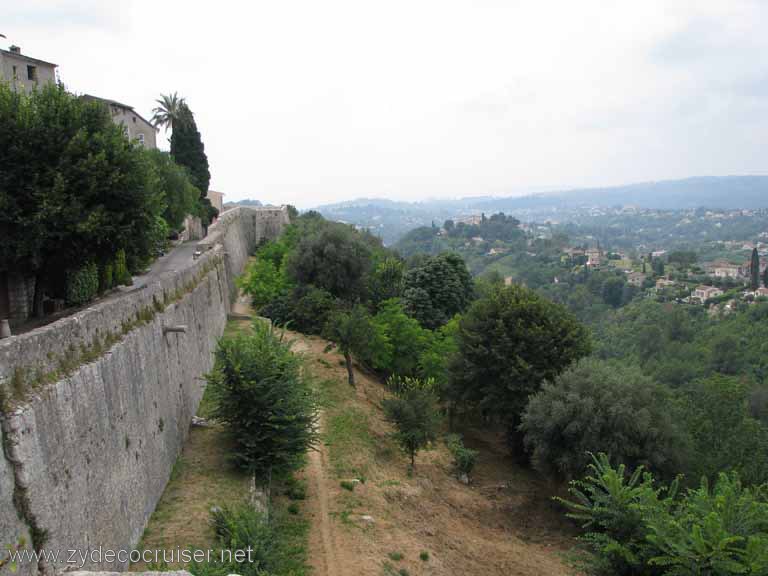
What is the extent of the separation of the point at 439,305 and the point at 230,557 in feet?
92.1

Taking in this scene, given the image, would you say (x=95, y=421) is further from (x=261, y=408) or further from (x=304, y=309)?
(x=304, y=309)

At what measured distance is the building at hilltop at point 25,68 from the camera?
27.7 metres

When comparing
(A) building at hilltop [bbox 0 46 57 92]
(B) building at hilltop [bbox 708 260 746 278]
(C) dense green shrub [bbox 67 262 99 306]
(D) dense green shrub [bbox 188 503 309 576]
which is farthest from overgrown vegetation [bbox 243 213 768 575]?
(B) building at hilltop [bbox 708 260 746 278]

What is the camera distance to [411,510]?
665 inches

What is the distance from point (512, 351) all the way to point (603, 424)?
6.34m

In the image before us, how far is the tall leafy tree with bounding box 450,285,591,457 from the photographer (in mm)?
23900

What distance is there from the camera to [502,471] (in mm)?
24000

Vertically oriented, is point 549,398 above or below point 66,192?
below

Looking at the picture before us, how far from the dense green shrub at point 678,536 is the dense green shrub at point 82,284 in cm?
1487

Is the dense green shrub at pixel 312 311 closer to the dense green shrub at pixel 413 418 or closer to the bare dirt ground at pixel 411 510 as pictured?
the bare dirt ground at pixel 411 510

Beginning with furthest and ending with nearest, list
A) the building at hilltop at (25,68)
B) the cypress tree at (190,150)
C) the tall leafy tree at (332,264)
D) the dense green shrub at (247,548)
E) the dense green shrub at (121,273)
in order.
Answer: the cypress tree at (190,150) < the tall leafy tree at (332,264) < the building at hilltop at (25,68) < the dense green shrub at (121,273) < the dense green shrub at (247,548)

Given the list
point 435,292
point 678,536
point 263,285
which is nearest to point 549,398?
point 678,536

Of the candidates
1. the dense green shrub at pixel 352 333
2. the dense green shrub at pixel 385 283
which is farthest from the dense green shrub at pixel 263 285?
the dense green shrub at pixel 352 333

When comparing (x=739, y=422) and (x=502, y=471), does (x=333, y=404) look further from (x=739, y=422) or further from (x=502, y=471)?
(x=739, y=422)
